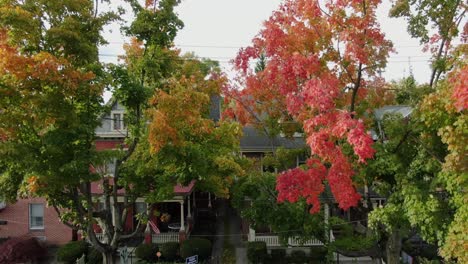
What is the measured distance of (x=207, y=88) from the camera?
47.8 feet

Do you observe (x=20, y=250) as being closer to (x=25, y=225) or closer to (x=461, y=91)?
(x=25, y=225)

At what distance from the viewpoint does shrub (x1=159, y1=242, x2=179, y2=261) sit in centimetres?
2168

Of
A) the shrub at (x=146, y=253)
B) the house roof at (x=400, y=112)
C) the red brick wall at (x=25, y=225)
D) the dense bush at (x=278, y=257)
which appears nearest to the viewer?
the house roof at (x=400, y=112)

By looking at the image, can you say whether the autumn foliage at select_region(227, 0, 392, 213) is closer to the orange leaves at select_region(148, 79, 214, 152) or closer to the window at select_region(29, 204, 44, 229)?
the orange leaves at select_region(148, 79, 214, 152)

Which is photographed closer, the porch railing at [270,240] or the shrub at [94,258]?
the shrub at [94,258]

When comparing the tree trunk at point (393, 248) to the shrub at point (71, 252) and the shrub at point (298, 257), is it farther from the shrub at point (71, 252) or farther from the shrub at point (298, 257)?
the shrub at point (71, 252)

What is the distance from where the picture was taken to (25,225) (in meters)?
23.5

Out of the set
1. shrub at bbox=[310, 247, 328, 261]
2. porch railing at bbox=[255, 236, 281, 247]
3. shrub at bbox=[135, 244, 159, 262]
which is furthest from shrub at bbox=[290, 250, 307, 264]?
shrub at bbox=[135, 244, 159, 262]

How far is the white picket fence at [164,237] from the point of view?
2314 cm

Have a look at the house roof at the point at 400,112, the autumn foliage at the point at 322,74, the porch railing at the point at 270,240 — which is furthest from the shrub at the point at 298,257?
the autumn foliage at the point at 322,74

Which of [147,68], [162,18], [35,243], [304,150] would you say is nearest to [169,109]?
[147,68]

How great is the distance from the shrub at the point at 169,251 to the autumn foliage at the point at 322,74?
446 inches

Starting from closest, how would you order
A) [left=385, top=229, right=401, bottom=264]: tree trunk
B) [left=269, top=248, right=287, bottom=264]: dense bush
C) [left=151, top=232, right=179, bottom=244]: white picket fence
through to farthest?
[left=385, top=229, right=401, bottom=264]: tree trunk < [left=269, top=248, right=287, bottom=264]: dense bush < [left=151, top=232, right=179, bottom=244]: white picket fence

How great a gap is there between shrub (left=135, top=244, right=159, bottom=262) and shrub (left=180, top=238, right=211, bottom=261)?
61.0 inches
